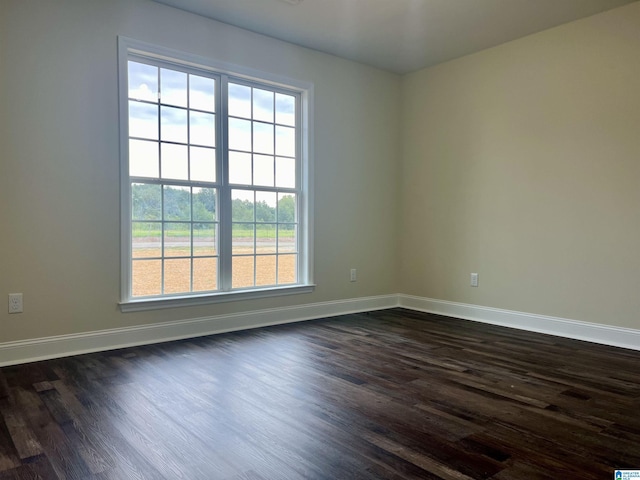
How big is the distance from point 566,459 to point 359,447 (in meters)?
0.82

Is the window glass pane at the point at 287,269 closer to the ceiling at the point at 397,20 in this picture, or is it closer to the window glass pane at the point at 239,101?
the window glass pane at the point at 239,101

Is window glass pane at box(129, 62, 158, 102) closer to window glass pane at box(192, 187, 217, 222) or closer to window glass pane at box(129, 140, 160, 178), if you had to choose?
window glass pane at box(129, 140, 160, 178)

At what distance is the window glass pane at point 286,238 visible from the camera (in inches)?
170

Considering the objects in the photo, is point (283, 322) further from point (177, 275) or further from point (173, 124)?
point (173, 124)

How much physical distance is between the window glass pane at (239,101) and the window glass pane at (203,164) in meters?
0.45

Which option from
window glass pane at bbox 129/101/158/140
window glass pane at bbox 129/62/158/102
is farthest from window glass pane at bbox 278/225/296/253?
window glass pane at bbox 129/62/158/102

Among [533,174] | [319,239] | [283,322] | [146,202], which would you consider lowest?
[283,322]

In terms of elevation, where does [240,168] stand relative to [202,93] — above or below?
below

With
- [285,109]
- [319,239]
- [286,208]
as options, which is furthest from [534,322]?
[285,109]

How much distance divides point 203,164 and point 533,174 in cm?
301

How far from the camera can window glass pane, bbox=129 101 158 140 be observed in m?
3.44

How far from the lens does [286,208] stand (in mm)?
4375

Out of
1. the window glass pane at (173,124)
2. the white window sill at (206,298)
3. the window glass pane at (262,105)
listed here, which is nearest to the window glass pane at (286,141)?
the window glass pane at (262,105)

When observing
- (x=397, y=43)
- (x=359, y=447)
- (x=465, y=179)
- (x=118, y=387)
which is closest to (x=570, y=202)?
(x=465, y=179)
